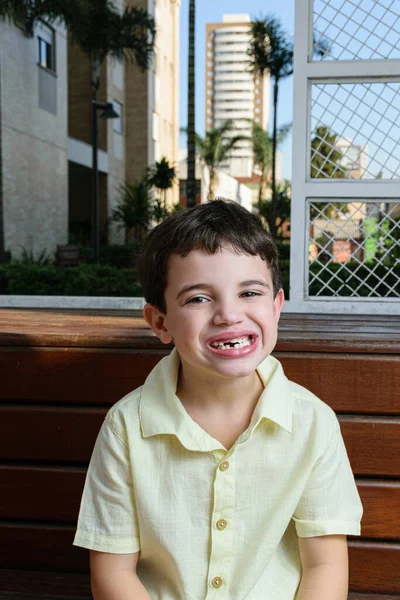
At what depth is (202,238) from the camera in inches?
47.5

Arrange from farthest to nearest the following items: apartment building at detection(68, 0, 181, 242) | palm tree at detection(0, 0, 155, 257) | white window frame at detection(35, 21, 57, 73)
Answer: apartment building at detection(68, 0, 181, 242), white window frame at detection(35, 21, 57, 73), palm tree at detection(0, 0, 155, 257)

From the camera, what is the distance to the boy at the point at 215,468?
4.00 ft

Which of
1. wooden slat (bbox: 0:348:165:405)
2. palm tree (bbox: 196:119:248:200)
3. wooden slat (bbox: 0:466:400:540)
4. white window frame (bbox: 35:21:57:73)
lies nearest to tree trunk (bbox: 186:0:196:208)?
white window frame (bbox: 35:21:57:73)

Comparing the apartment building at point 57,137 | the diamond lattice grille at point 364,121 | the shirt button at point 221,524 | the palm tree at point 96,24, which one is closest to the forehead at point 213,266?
the shirt button at point 221,524

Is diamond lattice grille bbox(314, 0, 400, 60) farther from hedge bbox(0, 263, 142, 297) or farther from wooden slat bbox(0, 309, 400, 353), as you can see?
hedge bbox(0, 263, 142, 297)

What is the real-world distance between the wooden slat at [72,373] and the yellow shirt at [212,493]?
0.50 metres

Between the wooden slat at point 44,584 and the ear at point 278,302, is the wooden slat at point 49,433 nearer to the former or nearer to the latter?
the wooden slat at point 44,584

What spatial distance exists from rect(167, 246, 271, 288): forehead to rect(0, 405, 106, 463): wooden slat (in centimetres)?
73

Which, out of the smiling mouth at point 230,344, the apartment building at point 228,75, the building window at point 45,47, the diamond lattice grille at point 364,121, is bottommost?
the smiling mouth at point 230,344

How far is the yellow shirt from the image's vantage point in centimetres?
125

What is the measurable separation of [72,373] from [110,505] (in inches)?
24.5

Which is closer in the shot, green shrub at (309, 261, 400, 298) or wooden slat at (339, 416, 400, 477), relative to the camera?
wooden slat at (339, 416, 400, 477)

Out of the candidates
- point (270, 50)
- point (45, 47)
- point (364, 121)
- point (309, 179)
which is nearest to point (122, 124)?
point (270, 50)

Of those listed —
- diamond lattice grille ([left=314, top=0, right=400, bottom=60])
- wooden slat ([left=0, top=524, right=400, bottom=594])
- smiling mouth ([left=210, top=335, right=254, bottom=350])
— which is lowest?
wooden slat ([left=0, top=524, right=400, bottom=594])
